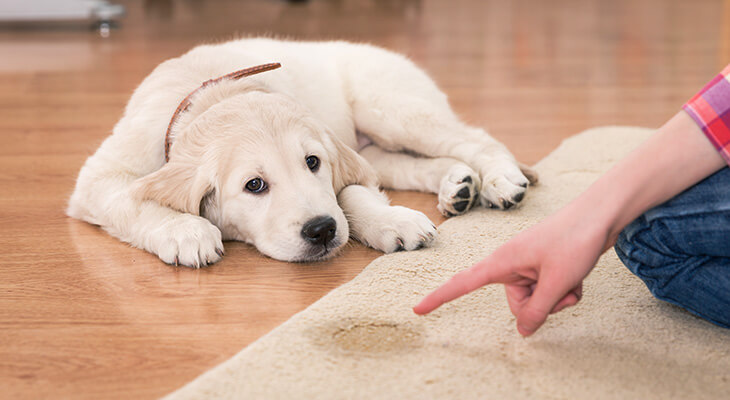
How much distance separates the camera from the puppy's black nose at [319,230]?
5.42 ft

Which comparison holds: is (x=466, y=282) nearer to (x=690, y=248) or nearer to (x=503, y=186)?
(x=690, y=248)

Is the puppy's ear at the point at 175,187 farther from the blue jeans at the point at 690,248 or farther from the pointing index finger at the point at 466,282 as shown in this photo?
the blue jeans at the point at 690,248

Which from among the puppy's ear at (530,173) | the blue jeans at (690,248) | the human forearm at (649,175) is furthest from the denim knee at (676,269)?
the puppy's ear at (530,173)

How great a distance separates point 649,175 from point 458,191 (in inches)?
35.5

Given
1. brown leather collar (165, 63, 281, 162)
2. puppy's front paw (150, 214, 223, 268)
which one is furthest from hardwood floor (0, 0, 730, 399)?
brown leather collar (165, 63, 281, 162)

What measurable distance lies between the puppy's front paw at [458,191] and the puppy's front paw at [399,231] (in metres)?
0.23

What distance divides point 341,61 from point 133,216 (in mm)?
967

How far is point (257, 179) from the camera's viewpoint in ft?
5.63

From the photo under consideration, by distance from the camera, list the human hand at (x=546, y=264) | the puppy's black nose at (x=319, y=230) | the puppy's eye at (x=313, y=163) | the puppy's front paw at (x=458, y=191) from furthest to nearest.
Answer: the puppy's front paw at (x=458, y=191) < the puppy's eye at (x=313, y=163) < the puppy's black nose at (x=319, y=230) < the human hand at (x=546, y=264)

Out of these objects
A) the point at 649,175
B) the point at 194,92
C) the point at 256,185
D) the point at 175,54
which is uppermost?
the point at 649,175

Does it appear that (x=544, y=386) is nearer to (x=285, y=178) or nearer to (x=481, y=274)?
(x=481, y=274)

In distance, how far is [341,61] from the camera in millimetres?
2473

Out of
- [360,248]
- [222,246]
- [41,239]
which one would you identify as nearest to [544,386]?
[360,248]

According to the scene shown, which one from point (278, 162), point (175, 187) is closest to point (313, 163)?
point (278, 162)
